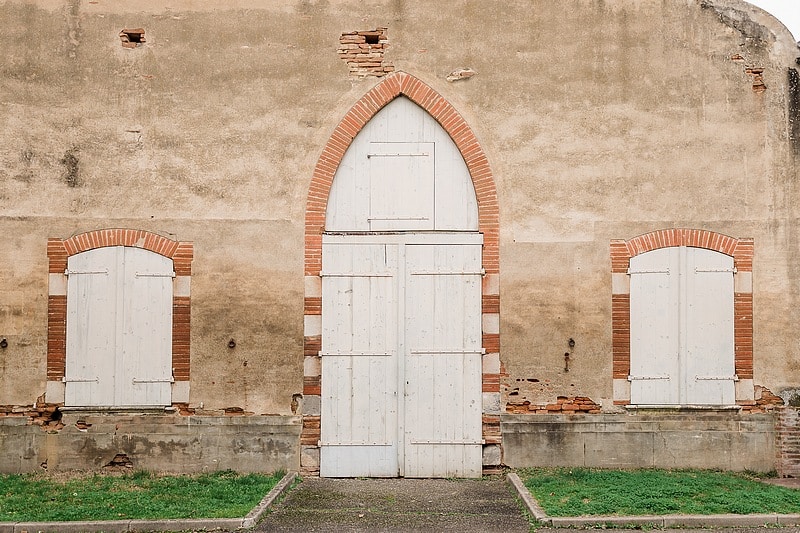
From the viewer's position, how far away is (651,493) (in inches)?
356

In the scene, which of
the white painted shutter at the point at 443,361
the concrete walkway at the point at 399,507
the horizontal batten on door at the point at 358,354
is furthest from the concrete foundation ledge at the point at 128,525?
the white painted shutter at the point at 443,361

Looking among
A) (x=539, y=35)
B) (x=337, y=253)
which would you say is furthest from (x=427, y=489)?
(x=539, y=35)

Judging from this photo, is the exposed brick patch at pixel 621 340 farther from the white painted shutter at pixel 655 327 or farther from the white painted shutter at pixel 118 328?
the white painted shutter at pixel 118 328

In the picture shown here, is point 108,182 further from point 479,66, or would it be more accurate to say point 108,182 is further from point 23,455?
point 479,66

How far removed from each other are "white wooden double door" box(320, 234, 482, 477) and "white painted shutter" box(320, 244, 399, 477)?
0.01m

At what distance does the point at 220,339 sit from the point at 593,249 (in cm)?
461

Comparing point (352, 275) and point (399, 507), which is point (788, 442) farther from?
point (352, 275)

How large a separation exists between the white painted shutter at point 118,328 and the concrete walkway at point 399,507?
7.62ft

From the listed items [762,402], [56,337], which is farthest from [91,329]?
[762,402]

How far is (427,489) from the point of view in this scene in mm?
10086

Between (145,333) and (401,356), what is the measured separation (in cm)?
308

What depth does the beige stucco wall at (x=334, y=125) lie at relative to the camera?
1080 centimetres

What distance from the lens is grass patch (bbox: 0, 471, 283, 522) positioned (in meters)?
8.49

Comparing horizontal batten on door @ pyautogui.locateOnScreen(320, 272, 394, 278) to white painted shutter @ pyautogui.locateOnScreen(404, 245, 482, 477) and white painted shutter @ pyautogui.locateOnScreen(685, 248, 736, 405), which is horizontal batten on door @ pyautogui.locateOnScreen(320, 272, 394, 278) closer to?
white painted shutter @ pyautogui.locateOnScreen(404, 245, 482, 477)
